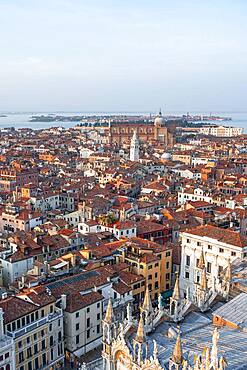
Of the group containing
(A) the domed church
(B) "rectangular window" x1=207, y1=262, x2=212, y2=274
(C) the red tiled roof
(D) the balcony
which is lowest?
(A) the domed church

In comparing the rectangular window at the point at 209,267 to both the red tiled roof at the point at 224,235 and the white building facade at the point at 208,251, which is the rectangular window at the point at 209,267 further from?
the red tiled roof at the point at 224,235

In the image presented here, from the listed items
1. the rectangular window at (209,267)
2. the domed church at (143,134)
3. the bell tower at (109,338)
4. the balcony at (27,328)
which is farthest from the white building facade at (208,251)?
the domed church at (143,134)

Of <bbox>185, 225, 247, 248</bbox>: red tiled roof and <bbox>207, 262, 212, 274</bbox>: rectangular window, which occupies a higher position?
<bbox>185, 225, 247, 248</bbox>: red tiled roof

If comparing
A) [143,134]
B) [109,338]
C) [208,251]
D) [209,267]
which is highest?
[109,338]

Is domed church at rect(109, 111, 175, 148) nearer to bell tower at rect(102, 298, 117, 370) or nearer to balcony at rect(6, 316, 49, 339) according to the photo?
balcony at rect(6, 316, 49, 339)

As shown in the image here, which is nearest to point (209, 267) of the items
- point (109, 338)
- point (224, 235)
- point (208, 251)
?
point (208, 251)

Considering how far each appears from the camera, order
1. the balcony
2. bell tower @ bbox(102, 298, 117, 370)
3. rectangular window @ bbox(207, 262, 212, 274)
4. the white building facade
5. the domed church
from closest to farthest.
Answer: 1. bell tower @ bbox(102, 298, 117, 370)
2. the balcony
3. the white building facade
4. rectangular window @ bbox(207, 262, 212, 274)
5. the domed church

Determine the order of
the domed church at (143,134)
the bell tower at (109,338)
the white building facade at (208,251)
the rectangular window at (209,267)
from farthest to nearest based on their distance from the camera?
the domed church at (143,134) < the rectangular window at (209,267) < the white building facade at (208,251) < the bell tower at (109,338)

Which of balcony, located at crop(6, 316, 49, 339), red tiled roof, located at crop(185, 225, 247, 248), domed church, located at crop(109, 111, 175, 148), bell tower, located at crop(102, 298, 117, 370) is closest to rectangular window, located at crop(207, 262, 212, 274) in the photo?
red tiled roof, located at crop(185, 225, 247, 248)

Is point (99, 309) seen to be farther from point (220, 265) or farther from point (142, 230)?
point (142, 230)

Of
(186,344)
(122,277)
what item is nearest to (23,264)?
(122,277)

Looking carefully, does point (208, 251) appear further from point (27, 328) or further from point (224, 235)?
point (27, 328)
